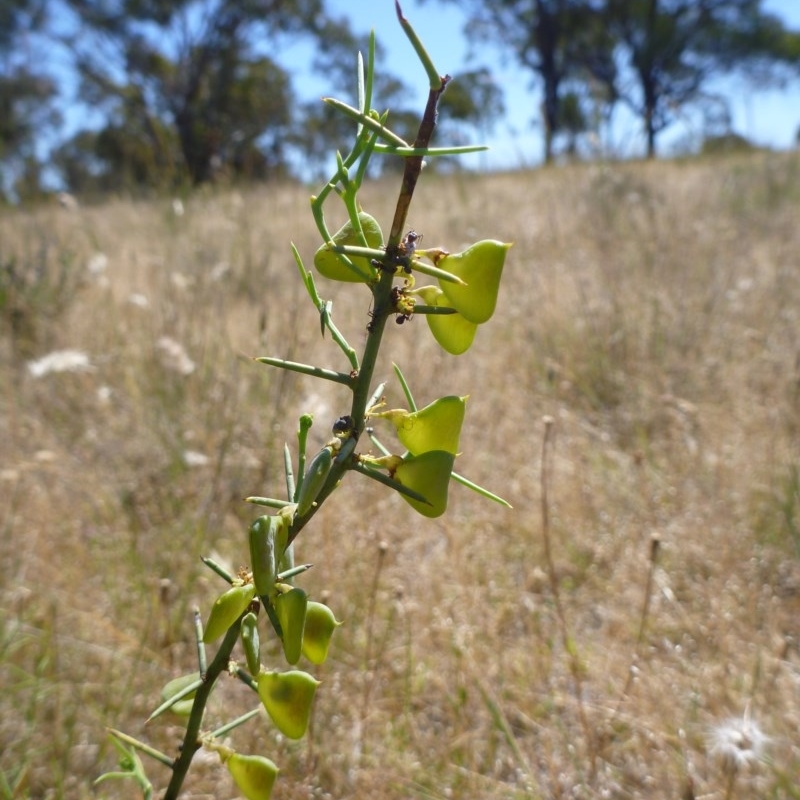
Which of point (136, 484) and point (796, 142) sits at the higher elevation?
point (796, 142)

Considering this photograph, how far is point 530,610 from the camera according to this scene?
1.36m

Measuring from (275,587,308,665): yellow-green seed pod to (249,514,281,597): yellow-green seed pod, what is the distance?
14 mm

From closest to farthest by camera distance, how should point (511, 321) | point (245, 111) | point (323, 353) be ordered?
point (323, 353)
point (511, 321)
point (245, 111)

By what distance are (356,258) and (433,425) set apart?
118 millimetres

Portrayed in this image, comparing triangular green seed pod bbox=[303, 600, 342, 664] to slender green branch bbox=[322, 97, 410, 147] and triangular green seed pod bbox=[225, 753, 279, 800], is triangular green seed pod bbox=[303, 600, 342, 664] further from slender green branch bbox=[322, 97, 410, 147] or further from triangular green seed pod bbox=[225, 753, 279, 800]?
slender green branch bbox=[322, 97, 410, 147]

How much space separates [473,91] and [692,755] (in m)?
8.28

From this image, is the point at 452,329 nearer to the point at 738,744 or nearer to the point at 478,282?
the point at 478,282

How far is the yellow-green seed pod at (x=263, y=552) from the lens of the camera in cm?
41

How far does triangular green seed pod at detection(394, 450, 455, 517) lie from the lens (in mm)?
457

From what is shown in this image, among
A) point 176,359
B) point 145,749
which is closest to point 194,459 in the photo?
point 176,359

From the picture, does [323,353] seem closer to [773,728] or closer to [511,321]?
[511,321]

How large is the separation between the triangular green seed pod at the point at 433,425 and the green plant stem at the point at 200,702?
0.17m

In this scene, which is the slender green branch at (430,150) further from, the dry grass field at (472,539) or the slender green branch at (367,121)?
the dry grass field at (472,539)

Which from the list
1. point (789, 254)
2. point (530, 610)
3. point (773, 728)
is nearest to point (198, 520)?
point (530, 610)
